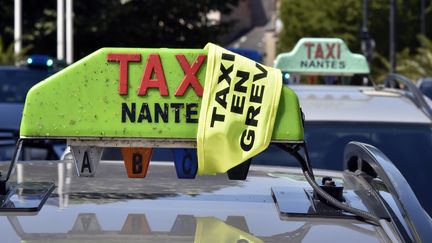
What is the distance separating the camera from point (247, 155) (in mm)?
2670

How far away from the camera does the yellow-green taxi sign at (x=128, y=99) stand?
105 inches

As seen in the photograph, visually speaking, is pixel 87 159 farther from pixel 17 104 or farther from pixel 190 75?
pixel 17 104

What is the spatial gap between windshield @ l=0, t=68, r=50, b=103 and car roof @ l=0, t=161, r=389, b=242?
827 centimetres

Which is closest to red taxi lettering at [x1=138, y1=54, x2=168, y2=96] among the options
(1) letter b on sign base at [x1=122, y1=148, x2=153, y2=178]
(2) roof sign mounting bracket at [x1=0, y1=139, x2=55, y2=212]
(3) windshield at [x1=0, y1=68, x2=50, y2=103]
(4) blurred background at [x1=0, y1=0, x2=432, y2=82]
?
(1) letter b on sign base at [x1=122, y1=148, x2=153, y2=178]

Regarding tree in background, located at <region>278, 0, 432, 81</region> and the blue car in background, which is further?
tree in background, located at <region>278, 0, 432, 81</region>

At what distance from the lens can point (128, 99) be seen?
2686 millimetres

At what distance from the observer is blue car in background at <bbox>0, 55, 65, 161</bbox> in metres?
9.30

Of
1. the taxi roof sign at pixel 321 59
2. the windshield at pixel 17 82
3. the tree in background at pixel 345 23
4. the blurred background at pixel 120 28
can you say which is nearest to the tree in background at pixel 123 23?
the blurred background at pixel 120 28

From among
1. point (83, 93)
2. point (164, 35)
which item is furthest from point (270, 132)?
point (164, 35)

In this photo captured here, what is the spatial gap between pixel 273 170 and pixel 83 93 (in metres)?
1.08

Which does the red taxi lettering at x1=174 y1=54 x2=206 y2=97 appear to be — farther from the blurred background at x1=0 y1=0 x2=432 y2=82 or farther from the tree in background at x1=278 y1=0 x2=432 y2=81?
the tree in background at x1=278 y1=0 x2=432 y2=81

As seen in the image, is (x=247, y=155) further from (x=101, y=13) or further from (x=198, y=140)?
(x=101, y=13)

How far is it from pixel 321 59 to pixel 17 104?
304 cm

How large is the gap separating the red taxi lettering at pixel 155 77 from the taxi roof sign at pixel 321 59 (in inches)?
255
